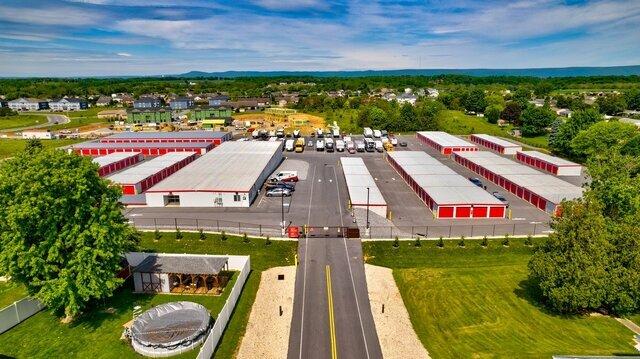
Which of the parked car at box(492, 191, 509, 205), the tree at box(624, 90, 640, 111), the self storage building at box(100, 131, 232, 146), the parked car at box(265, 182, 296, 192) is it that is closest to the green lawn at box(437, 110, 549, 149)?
the parked car at box(492, 191, 509, 205)

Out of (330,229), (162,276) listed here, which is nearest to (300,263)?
(330,229)

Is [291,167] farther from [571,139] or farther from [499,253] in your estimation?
[571,139]

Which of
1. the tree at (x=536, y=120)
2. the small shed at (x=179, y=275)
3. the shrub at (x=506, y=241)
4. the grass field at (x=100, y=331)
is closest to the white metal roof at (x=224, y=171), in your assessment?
the small shed at (x=179, y=275)

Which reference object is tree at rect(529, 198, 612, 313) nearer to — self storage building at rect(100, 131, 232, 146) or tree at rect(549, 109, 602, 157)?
tree at rect(549, 109, 602, 157)

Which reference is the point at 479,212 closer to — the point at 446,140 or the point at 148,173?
the point at 148,173

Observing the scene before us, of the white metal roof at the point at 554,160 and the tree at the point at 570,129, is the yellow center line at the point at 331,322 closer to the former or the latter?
the white metal roof at the point at 554,160

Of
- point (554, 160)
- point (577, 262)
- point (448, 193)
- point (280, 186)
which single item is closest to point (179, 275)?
point (280, 186)
